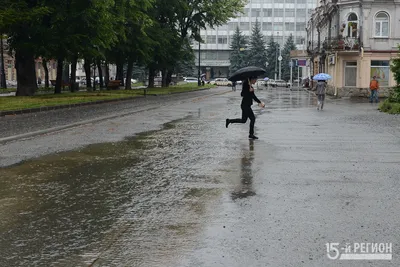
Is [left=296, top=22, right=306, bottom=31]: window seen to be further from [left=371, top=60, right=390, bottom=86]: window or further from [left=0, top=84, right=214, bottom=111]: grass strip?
[left=0, top=84, right=214, bottom=111]: grass strip

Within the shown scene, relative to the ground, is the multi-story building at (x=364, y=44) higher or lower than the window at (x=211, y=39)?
lower

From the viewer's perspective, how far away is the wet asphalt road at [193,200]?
5457mm

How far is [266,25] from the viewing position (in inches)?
5192

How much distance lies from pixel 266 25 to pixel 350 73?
8528 cm

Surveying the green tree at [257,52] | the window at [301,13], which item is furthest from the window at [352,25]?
the window at [301,13]

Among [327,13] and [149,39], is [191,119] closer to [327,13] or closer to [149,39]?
[149,39]

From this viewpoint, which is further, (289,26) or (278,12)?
(289,26)

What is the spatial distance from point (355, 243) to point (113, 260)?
2318 millimetres

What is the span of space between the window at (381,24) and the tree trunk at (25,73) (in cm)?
2709

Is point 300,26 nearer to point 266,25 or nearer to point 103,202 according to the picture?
point 266,25

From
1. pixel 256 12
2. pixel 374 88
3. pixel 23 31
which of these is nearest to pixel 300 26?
pixel 256 12

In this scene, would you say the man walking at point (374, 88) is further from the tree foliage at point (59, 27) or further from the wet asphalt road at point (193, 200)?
the wet asphalt road at point (193, 200)

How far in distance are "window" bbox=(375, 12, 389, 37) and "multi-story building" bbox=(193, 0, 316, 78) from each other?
82.3m

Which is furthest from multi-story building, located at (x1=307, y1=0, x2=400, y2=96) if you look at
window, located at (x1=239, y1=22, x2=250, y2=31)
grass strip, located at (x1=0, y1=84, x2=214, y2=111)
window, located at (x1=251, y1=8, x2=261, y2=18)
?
window, located at (x1=239, y1=22, x2=250, y2=31)
